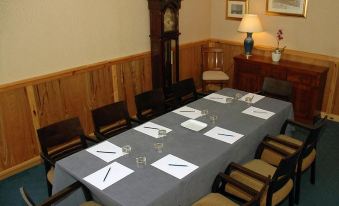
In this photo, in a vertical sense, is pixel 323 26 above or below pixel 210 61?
above

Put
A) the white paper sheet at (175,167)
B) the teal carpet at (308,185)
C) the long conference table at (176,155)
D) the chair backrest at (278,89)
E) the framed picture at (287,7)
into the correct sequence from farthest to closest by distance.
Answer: the framed picture at (287,7) < the chair backrest at (278,89) < the teal carpet at (308,185) < the white paper sheet at (175,167) < the long conference table at (176,155)

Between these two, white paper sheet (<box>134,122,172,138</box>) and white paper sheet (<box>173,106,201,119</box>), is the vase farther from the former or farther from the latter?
white paper sheet (<box>134,122,172,138</box>)

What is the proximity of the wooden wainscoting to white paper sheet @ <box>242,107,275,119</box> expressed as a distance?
190 centimetres

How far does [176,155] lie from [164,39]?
7.70 ft

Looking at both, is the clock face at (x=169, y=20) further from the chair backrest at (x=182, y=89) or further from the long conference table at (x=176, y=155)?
the long conference table at (x=176, y=155)

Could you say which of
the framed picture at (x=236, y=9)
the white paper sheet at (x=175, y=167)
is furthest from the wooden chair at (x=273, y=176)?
the framed picture at (x=236, y=9)

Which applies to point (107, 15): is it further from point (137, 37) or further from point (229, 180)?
point (229, 180)

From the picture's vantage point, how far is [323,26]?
4535 mm

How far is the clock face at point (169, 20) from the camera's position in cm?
447

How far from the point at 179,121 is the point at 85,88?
5.12ft

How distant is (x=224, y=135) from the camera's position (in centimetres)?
285

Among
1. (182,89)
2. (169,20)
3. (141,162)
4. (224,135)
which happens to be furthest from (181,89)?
(141,162)

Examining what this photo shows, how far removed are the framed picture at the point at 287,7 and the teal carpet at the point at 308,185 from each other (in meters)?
1.94

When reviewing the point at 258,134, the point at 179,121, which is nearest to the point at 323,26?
the point at 258,134
